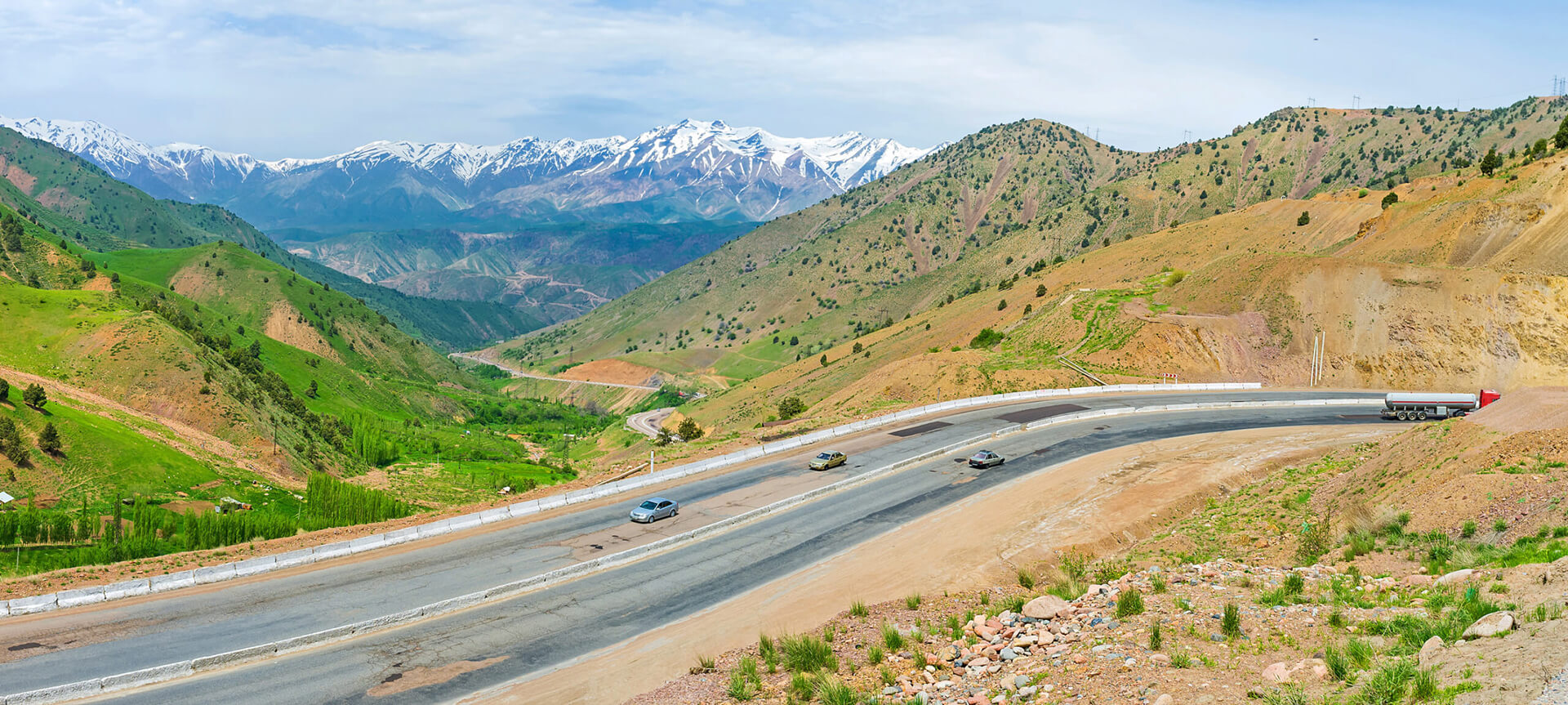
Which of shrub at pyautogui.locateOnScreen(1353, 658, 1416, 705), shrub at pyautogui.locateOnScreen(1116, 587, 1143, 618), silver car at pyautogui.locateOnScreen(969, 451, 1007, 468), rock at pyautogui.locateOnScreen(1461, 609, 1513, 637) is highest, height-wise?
rock at pyautogui.locateOnScreen(1461, 609, 1513, 637)

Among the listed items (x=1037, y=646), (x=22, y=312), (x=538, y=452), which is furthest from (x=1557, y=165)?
(x=22, y=312)

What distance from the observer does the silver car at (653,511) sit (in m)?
37.8

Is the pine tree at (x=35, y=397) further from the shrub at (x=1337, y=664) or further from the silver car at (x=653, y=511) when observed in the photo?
the shrub at (x=1337, y=664)

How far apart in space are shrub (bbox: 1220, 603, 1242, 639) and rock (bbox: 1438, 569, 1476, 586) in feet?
15.2

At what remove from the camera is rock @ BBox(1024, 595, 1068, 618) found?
2217 centimetres

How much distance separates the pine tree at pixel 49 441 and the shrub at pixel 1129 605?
196ft

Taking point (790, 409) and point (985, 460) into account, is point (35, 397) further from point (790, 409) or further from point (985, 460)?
point (985, 460)

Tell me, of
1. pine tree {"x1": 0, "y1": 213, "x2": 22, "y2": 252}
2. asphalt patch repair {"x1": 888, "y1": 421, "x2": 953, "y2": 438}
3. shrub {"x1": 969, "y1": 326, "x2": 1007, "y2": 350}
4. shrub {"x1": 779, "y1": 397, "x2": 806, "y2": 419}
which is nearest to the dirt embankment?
asphalt patch repair {"x1": 888, "y1": 421, "x2": 953, "y2": 438}

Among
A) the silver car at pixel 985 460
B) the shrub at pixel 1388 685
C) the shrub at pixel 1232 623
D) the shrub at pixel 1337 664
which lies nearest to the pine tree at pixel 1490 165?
the silver car at pixel 985 460

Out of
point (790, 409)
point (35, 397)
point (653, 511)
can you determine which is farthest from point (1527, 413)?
point (35, 397)

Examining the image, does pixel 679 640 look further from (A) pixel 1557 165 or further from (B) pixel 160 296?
(B) pixel 160 296

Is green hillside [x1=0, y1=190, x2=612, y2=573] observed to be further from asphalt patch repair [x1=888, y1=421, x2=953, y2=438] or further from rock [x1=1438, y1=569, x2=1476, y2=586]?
rock [x1=1438, y1=569, x2=1476, y2=586]

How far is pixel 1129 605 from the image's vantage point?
20.8 meters

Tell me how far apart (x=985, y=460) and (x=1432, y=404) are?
104 feet
